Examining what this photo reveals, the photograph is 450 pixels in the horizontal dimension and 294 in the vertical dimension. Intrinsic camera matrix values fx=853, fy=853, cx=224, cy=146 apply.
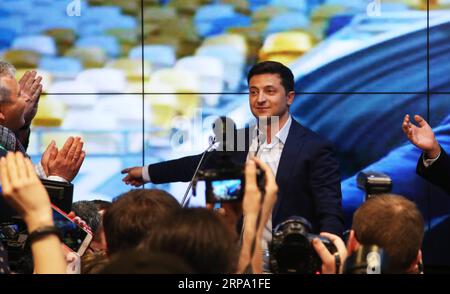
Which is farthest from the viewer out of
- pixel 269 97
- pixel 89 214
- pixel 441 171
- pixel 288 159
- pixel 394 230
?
pixel 269 97

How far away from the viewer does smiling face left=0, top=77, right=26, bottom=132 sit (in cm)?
320

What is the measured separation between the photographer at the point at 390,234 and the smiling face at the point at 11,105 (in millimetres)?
1509

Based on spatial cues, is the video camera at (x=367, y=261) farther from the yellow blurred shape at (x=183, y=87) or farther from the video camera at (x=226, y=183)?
the yellow blurred shape at (x=183, y=87)

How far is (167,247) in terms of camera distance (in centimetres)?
181

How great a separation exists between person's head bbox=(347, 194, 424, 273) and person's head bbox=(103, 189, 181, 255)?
482 millimetres

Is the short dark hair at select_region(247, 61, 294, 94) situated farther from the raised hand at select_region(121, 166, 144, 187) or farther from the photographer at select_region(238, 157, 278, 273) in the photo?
the photographer at select_region(238, 157, 278, 273)

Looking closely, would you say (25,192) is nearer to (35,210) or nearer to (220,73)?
(35,210)

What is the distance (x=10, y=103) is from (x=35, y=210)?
1.45 m

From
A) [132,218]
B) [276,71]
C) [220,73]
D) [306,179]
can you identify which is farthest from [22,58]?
[132,218]

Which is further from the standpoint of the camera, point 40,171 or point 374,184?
point 40,171

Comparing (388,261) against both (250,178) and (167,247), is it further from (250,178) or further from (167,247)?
(167,247)

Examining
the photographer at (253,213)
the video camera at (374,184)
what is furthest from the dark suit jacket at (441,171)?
the photographer at (253,213)

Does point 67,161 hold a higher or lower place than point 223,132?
lower

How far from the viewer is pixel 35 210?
6.05ft
